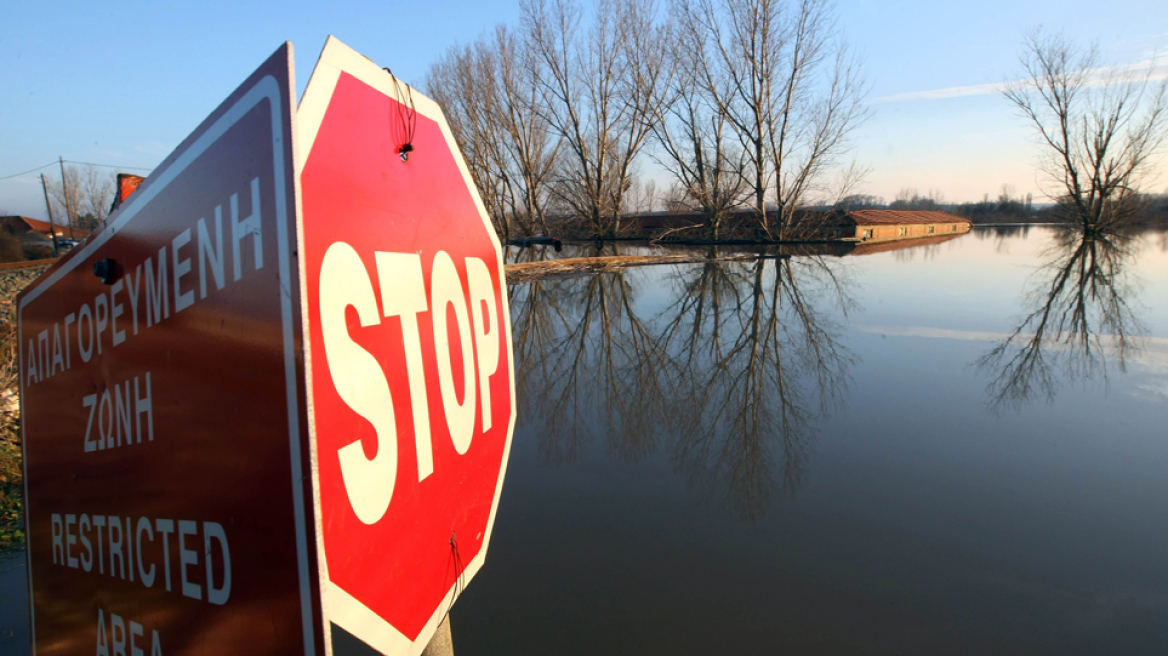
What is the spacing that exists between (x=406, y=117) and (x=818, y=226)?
107 feet

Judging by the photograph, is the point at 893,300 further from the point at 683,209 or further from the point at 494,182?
the point at 494,182

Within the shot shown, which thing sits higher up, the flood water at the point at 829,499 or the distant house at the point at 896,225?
the distant house at the point at 896,225

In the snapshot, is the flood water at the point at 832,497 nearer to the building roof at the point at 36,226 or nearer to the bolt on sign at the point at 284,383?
the bolt on sign at the point at 284,383

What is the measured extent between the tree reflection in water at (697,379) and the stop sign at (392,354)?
108 inches

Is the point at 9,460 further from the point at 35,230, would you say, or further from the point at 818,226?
the point at 35,230

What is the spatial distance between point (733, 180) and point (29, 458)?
1197 inches

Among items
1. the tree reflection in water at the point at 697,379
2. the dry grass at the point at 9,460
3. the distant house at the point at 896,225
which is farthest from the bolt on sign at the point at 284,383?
the distant house at the point at 896,225

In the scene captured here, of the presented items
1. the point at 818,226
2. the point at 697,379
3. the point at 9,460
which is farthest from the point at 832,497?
the point at 818,226

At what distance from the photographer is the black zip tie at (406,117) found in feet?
3.23

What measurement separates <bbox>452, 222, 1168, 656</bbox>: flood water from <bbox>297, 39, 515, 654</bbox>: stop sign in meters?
1.69

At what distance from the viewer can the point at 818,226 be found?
100 feet

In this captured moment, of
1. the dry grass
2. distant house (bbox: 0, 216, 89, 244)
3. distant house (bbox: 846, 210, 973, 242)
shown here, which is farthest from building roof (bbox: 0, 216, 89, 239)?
distant house (bbox: 846, 210, 973, 242)

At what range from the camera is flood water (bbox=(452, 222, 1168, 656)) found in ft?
8.06

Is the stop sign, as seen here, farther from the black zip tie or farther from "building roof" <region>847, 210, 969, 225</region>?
"building roof" <region>847, 210, 969, 225</region>
